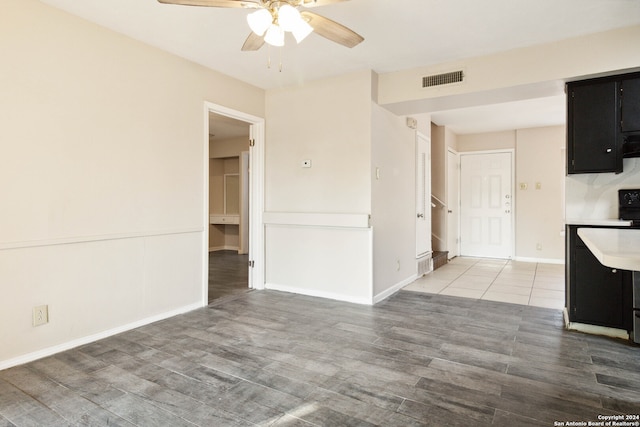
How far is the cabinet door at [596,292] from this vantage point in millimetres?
2865

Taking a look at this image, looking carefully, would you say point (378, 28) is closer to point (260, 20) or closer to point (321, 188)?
point (260, 20)

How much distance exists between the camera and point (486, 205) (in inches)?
279

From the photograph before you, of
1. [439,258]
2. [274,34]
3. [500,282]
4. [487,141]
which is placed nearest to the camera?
[274,34]

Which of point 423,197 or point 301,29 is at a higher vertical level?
point 301,29

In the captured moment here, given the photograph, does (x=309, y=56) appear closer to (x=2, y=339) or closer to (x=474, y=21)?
(x=474, y=21)

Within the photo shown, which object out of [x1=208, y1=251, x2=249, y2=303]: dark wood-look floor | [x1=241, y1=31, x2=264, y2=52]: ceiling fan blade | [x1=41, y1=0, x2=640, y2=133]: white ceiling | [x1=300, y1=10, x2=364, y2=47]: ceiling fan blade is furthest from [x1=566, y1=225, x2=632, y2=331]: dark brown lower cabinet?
[x1=208, y1=251, x2=249, y2=303]: dark wood-look floor

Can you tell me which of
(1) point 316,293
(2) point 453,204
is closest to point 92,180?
(1) point 316,293

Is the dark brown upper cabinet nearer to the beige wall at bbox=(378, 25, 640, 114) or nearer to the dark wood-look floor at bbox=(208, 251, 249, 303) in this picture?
the beige wall at bbox=(378, 25, 640, 114)

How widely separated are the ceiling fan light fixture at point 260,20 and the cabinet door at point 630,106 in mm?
2925

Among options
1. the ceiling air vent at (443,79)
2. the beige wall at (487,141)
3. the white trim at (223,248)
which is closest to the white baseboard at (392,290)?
the ceiling air vent at (443,79)

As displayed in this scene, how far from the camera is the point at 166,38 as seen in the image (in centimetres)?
309

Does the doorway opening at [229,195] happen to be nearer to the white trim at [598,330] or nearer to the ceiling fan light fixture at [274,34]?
the ceiling fan light fixture at [274,34]

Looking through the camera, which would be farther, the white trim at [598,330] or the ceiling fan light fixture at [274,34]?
the white trim at [598,330]

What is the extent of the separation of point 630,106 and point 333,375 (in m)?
3.17
